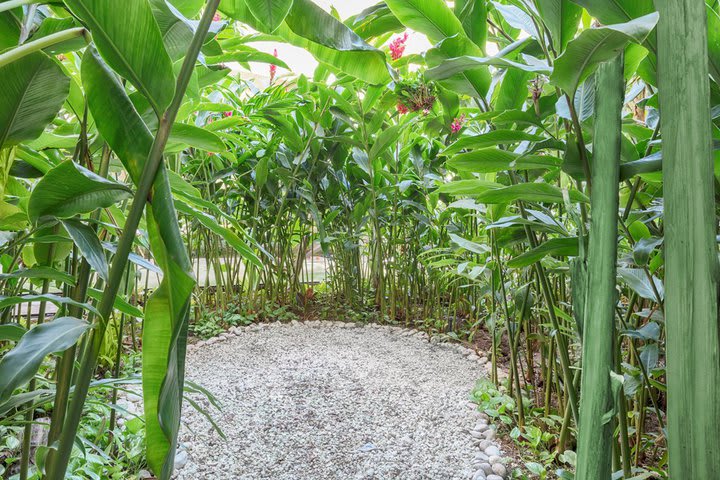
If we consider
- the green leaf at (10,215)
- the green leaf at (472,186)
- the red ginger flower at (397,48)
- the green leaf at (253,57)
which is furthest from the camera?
the red ginger flower at (397,48)

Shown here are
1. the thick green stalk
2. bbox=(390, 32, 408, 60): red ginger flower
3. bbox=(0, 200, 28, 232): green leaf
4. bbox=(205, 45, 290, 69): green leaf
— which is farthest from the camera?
bbox=(390, 32, 408, 60): red ginger flower

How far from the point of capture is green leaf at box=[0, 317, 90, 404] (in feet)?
1.11

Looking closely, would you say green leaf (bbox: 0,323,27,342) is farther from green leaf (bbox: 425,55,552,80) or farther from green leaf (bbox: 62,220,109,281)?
green leaf (bbox: 425,55,552,80)

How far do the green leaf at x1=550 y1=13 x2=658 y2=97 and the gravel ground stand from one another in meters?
0.79

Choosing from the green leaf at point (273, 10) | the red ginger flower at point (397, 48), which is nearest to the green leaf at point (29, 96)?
the green leaf at point (273, 10)

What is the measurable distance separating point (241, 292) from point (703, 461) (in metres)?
2.68

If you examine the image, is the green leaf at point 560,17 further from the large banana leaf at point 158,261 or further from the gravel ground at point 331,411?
the gravel ground at point 331,411

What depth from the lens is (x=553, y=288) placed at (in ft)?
4.68

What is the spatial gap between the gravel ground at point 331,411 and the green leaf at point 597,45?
2.59 feet

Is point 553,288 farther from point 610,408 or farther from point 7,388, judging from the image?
point 7,388

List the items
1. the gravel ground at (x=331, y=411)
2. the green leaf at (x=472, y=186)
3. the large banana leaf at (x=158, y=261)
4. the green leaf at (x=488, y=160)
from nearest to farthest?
the large banana leaf at (x=158, y=261) < the green leaf at (x=488, y=160) < the green leaf at (x=472, y=186) < the gravel ground at (x=331, y=411)

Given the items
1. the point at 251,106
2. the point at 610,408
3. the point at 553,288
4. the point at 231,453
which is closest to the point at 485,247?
the point at 553,288

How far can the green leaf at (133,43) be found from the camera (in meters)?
0.31

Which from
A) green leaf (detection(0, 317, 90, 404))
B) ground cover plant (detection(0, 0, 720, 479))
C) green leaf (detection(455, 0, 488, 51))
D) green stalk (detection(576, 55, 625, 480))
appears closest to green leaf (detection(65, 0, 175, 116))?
ground cover plant (detection(0, 0, 720, 479))
